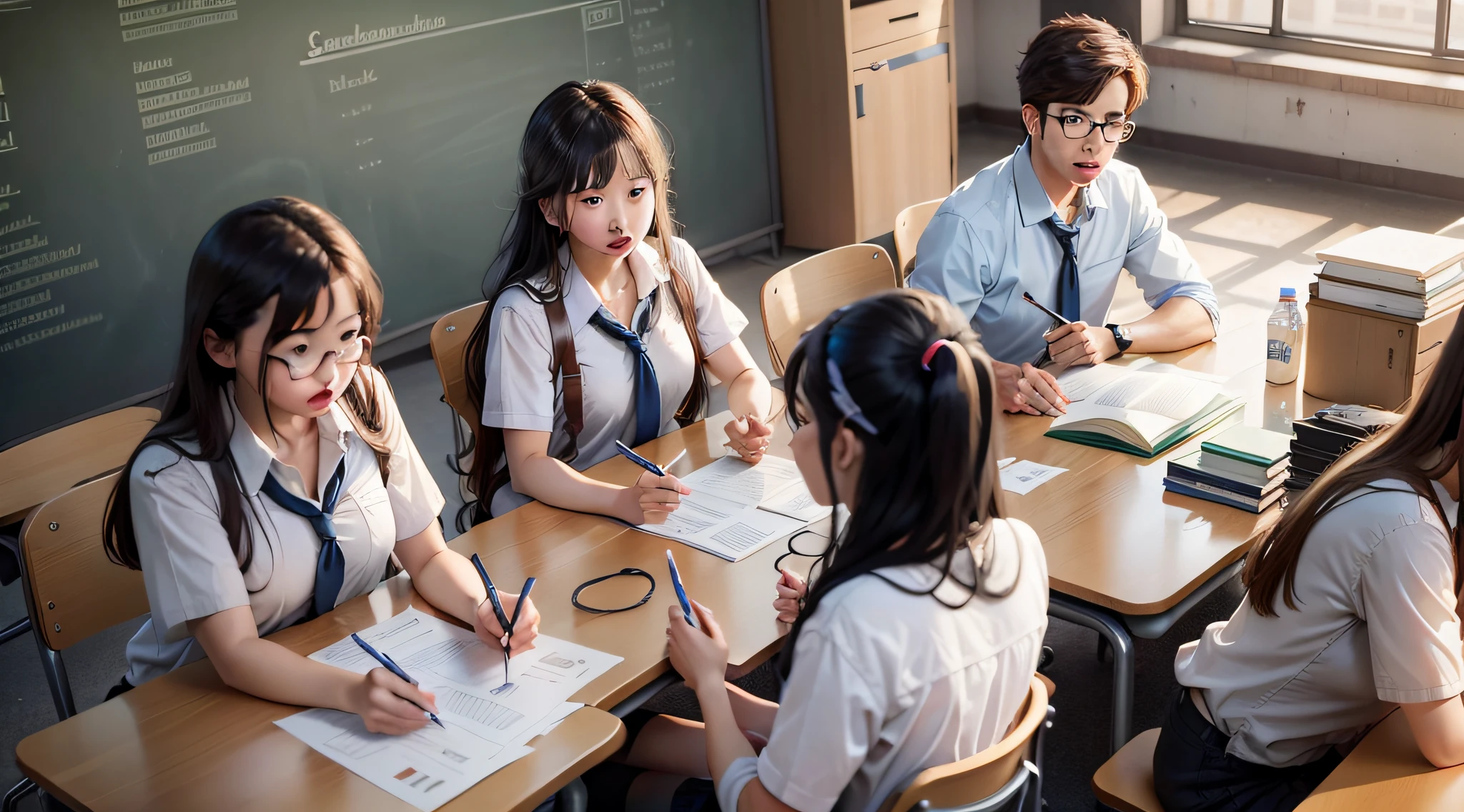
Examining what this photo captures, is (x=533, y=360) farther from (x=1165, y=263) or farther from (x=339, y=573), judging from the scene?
(x=1165, y=263)

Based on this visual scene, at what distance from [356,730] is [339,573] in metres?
0.35

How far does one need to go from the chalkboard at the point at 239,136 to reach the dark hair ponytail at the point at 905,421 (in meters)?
3.36

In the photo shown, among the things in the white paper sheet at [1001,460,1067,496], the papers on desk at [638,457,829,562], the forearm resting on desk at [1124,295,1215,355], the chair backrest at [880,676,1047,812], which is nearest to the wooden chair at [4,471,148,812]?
the papers on desk at [638,457,829,562]

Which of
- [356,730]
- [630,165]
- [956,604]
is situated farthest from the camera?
[630,165]

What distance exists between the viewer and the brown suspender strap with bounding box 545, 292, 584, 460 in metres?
2.36

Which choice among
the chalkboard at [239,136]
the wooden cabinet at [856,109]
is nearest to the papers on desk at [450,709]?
the chalkboard at [239,136]

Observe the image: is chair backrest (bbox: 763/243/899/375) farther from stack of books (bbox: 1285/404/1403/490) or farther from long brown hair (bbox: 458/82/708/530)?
stack of books (bbox: 1285/404/1403/490)

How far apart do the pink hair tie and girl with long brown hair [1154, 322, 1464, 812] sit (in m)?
0.57

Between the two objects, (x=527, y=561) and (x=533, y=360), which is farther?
(x=533, y=360)

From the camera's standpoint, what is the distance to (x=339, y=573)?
1.86 m

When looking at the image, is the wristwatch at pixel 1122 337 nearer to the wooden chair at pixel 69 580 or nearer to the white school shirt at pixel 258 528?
the white school shirt at pixel 258 528

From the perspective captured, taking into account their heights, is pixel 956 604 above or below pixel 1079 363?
above

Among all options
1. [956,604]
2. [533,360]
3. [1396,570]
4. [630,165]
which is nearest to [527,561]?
[533,360]

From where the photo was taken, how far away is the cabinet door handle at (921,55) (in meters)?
5.71
